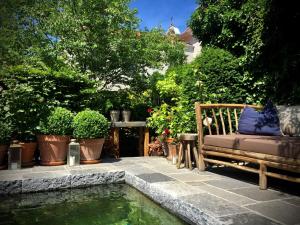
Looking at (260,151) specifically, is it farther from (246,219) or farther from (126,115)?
(126,115)

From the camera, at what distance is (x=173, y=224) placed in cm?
326

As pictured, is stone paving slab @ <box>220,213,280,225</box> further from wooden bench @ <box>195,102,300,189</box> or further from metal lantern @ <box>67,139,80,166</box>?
metal lantern @ <box>67,139,80,166</box>

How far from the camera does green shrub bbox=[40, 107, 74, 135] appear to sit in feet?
17.7

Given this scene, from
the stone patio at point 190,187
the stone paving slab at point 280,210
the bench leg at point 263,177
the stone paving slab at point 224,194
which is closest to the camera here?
the stone paving slab at point 280,210

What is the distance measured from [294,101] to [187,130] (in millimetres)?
2049

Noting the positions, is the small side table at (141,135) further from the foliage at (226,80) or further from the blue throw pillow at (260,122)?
the blue throw pillow at (260,122)

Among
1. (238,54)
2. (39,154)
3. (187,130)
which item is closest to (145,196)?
(187,130)

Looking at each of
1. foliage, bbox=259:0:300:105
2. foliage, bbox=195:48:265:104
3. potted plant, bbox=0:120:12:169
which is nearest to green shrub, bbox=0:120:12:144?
potted plant, bbox=0:120:12:169

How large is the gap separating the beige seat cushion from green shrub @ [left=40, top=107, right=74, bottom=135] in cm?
253

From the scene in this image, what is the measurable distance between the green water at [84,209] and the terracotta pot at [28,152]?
122 centimetres

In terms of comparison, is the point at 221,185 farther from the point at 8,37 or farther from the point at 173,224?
the point at 8,37

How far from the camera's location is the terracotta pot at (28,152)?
17.6ft

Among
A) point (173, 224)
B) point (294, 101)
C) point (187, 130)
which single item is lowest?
point (173, 224)

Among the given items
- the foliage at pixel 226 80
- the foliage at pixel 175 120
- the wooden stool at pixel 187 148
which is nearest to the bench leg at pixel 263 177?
the wooden stool at pixel 187 148
